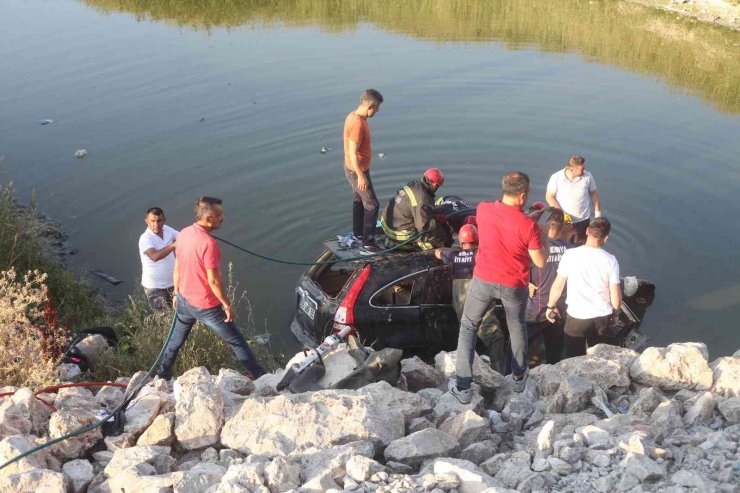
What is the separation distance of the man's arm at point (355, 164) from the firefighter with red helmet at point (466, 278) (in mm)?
1489

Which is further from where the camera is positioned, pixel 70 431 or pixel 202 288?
pixel 202 288

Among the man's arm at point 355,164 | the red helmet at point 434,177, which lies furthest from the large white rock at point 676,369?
the man's arm at point 355,164

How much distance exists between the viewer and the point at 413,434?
5.48 m

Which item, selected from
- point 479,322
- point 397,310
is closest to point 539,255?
point 479,322

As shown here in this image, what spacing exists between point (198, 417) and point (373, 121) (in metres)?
11.4

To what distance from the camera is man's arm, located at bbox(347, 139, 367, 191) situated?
30.1ft

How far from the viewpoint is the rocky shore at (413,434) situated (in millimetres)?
4938

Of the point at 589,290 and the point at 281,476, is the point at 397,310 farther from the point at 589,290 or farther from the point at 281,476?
the point at 281,476

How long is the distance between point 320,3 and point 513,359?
853 inches

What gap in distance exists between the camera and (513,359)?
21.7ft

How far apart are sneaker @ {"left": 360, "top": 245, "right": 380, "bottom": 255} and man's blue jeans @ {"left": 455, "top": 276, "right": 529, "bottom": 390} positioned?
101 inches

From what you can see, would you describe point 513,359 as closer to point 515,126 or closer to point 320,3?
point 515,126

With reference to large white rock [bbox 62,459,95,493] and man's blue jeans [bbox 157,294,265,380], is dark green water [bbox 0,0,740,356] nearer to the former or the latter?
man's blue jeans [bbox 157,294,265,380]

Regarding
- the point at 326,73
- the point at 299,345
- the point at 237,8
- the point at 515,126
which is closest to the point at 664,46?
the point at 515,126
